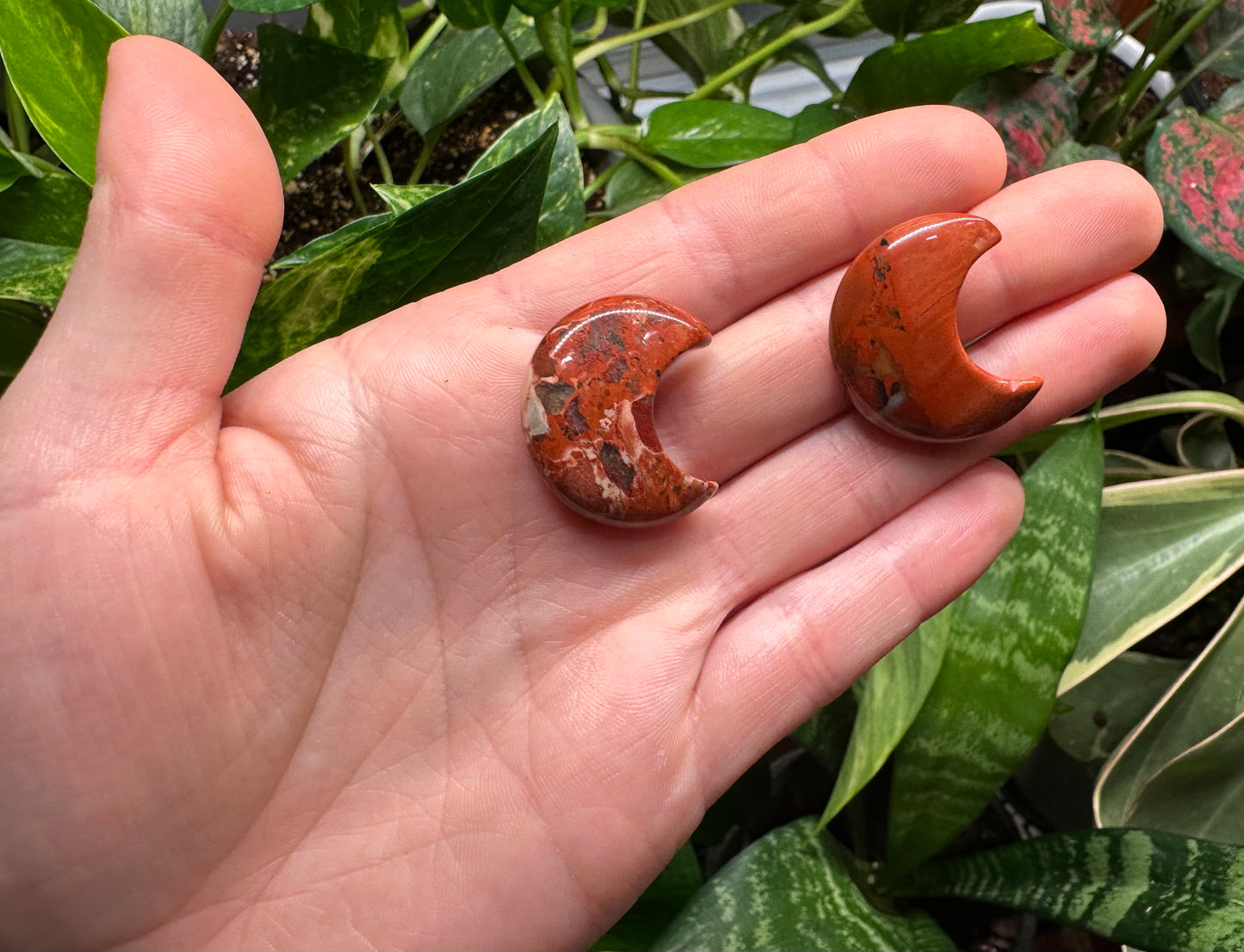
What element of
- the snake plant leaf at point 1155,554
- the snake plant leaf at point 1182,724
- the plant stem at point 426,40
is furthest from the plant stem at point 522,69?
the snake plant leaf at point 1182,724

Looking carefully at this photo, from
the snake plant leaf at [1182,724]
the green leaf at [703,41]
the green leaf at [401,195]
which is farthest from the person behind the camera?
the green leaf at [703,41]

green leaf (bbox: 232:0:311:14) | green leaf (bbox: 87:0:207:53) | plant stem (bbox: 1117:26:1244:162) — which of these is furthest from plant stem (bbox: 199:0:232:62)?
plant stem (bbox: 1117:26:1244:162)

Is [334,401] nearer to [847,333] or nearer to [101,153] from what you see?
[101,153]

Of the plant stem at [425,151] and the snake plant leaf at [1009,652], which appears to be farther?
the plant stem at [425,151]

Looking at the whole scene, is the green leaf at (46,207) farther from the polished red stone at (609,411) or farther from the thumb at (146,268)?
the polished red stone at (609,411)

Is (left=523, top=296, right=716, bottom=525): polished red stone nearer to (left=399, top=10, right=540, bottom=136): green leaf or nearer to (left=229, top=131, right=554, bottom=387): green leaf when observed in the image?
(left=229, top=131, right=554, bottom=387): green leaf

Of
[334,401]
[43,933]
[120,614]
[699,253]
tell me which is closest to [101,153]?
[334,401]
